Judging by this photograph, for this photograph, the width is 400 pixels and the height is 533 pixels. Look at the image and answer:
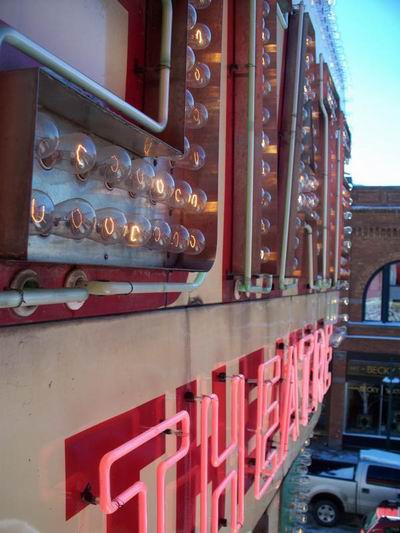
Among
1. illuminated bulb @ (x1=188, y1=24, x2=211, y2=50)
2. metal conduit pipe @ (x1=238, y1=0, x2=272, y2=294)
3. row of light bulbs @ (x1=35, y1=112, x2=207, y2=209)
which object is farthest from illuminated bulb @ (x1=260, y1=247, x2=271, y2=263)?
illuminated bulb @ (x1=188, y1=24, x2=211, y2=50)

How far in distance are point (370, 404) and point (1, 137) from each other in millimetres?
17439

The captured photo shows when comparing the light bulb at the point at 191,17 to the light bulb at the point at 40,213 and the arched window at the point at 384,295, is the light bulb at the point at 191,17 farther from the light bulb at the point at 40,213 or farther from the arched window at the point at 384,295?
the arched window at the point at 384,295

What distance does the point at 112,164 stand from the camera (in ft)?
6.93

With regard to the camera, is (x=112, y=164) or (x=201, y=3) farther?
(x=201, y=3)

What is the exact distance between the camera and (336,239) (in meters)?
7.47

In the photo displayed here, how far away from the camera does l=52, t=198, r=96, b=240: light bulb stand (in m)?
1.87

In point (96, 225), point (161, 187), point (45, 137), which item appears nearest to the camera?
point (45, 137)

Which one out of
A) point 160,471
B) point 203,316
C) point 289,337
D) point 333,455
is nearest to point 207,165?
point 203,316

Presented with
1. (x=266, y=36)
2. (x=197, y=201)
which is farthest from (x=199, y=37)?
(x=266, y=36)

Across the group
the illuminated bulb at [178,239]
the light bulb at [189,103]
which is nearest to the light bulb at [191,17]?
the light bulb at [189,103]

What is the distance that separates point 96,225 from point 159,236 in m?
0.50

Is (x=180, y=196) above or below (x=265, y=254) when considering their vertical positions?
above

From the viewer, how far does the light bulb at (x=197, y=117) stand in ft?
9.46

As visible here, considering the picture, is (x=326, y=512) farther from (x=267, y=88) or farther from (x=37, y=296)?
(x=37, y=296)
